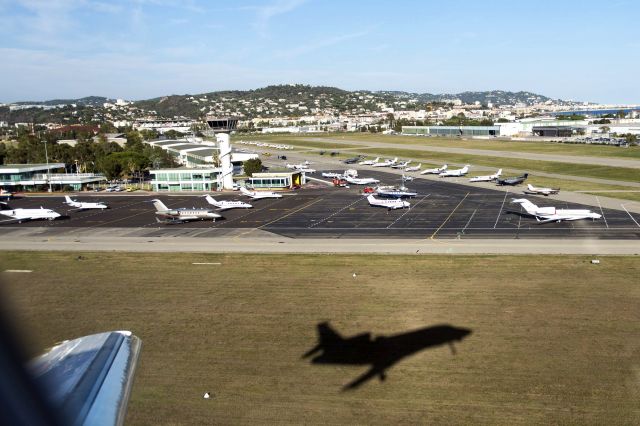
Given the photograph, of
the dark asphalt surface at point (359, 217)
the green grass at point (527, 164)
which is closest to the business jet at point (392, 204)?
the dark asphalt surface at point (359, 217)

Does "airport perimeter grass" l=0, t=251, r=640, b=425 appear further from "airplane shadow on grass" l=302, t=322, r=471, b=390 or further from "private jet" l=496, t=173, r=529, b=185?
"private jet" l=496, t=173, r=529, b=185

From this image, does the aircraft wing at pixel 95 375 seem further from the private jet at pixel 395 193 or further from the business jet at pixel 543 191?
the business jet at pixel 543 191

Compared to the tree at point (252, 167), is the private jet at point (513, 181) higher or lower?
lower

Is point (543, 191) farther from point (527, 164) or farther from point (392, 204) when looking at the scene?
point (527, 164)

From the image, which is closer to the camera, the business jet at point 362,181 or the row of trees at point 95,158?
the business jet at point 362,181

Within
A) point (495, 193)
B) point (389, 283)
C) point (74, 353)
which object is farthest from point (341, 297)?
point (495, 193)

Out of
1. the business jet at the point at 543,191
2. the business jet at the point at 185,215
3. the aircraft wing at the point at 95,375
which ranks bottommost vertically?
the business jet at the point at 185,215

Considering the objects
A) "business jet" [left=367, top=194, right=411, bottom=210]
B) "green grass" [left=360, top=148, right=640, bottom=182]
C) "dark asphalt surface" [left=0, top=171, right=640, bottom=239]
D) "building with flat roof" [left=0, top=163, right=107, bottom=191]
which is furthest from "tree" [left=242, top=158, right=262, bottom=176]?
"green grass" [left=360, top=148, right=640, bottom=182]

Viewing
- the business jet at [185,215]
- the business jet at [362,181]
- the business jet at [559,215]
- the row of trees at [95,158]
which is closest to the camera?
the business jet at [559,215]
